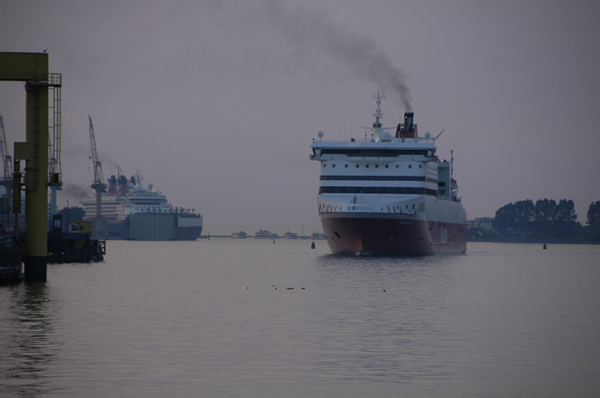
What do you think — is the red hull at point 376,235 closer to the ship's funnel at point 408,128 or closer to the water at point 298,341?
the ship's funnel at point 408,128

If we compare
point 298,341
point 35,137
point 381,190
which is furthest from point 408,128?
point 298,341

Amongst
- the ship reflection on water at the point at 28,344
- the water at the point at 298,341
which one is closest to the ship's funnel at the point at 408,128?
the water at the point at 298,341

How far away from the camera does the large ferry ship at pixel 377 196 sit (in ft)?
234

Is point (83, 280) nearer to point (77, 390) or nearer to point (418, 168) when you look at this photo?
point (77, 390)

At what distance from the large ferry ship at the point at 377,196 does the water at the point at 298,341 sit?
30.4m

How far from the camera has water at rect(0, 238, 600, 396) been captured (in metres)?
16.0

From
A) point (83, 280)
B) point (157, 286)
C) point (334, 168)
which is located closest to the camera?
point (157, 286)

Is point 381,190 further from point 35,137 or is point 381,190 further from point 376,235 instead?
point 35,137

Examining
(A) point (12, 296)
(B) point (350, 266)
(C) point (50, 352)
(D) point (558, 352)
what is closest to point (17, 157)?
(A) point (12, 296)

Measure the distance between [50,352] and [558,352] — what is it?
12.3m

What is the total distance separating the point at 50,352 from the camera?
1911cm

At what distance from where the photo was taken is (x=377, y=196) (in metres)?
73.8

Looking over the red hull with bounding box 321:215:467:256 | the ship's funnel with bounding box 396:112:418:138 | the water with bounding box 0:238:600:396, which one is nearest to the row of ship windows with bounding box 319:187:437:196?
the red hull with bounding box 321:215:467:256

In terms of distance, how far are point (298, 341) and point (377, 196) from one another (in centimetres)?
5283
